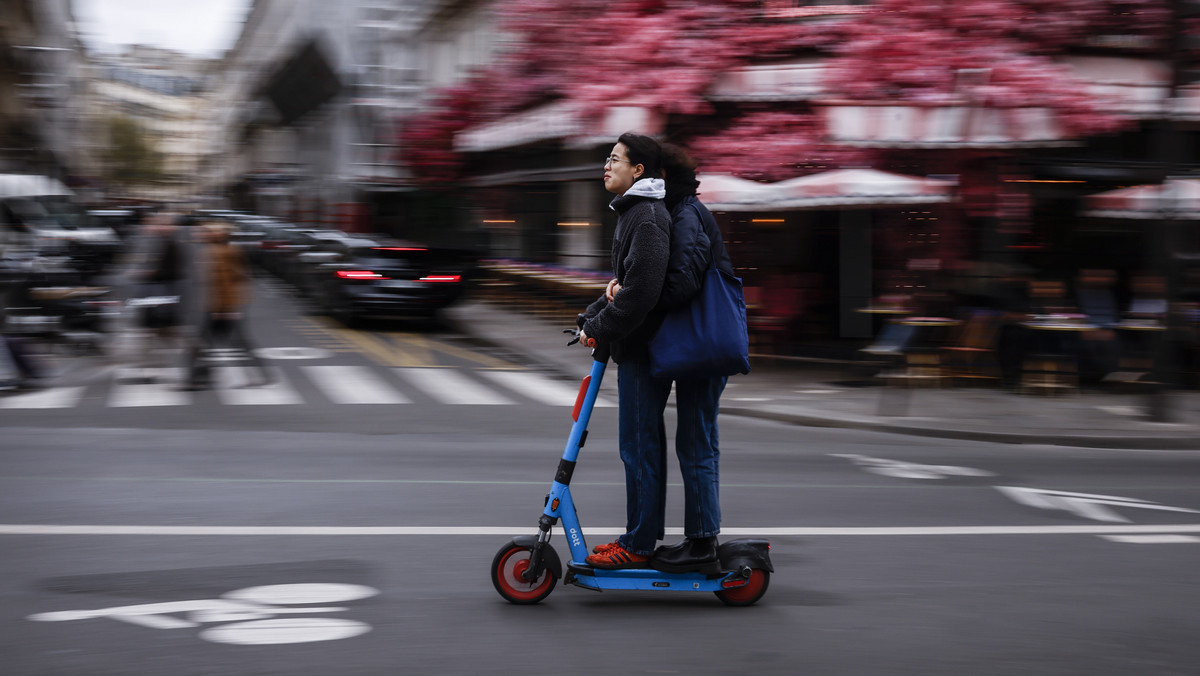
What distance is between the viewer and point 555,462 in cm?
848

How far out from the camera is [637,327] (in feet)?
14.9

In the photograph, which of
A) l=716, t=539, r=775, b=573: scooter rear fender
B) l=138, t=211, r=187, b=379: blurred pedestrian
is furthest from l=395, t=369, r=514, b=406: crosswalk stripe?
l=716, t=539, r=775, b=573: scooter rear fender

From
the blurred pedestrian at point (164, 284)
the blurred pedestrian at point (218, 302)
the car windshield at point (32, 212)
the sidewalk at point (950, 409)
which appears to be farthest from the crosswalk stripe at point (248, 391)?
the car windshield at point (32, 212)

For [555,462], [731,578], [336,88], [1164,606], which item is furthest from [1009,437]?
[336,88]

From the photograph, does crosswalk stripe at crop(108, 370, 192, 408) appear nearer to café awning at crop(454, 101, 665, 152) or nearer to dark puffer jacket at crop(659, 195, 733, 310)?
café awning at crop(454, 101, 665, 152)

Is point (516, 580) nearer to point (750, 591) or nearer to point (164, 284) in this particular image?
point (750, 591)

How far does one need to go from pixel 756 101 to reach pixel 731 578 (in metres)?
14.0

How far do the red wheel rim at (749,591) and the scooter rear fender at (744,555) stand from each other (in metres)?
0.06

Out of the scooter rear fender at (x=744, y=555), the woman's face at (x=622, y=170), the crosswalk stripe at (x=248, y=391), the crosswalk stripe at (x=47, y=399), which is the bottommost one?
the crosswalk stripe at (x=248, y=391)

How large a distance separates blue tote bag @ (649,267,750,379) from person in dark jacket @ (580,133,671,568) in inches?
4.1

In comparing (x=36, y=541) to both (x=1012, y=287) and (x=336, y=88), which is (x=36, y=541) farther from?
(x=336, y=88)

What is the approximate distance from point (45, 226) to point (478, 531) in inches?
923

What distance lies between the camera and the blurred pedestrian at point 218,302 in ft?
40.4

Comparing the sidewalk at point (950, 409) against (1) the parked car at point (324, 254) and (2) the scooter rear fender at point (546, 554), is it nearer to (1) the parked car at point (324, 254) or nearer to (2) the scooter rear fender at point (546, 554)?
(1) the parked car at point (324, 254)
